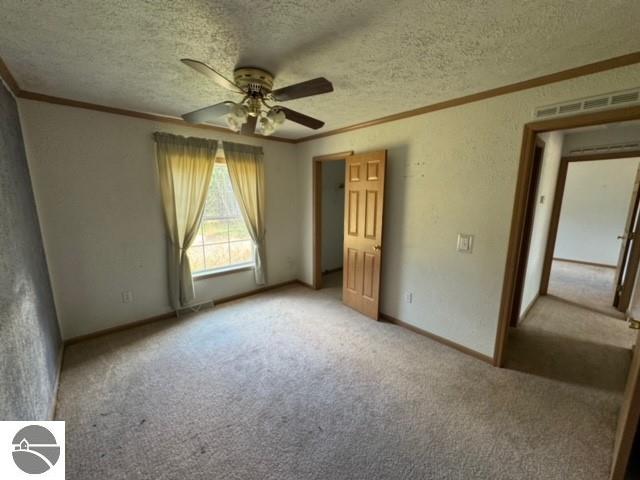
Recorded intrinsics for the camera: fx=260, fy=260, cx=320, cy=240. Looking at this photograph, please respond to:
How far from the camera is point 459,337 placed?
2.58 m

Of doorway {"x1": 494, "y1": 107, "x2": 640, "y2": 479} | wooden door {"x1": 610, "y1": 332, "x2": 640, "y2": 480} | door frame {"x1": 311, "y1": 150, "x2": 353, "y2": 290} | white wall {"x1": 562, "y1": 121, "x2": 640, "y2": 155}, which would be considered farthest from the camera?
door frame {"x1": 311, "y1": 150, "x2": 353, "y2": 290}

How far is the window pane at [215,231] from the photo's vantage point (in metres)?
3.51

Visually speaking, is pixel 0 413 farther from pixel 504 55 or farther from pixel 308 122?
pixel 504 55

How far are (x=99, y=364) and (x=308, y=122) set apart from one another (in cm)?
280

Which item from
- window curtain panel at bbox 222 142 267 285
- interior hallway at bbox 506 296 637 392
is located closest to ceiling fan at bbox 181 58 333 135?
window curtain panel at bbox 222 142 267 285

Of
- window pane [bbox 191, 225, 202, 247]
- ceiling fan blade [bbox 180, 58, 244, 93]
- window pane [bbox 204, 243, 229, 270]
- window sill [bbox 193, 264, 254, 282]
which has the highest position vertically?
ceiling fan blade [bbox 180, 58, 244, 93]

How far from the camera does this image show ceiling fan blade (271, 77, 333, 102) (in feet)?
4.87

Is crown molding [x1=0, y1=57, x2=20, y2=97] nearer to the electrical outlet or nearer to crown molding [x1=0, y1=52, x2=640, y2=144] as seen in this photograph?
crown molding [x1=0, y1=52, x2=640, y2=144]

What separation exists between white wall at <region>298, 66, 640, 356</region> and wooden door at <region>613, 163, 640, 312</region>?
103 inches

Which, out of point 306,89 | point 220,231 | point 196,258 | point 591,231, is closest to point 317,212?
point 220,231

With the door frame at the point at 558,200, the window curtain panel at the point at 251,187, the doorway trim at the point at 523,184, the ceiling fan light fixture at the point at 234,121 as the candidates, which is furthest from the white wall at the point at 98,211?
the door frame at the point at 558,200

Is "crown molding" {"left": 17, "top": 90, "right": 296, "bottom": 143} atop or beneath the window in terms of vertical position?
atop

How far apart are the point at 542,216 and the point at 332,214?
3.20m

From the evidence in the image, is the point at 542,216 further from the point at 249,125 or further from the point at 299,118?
the point at 249,125
